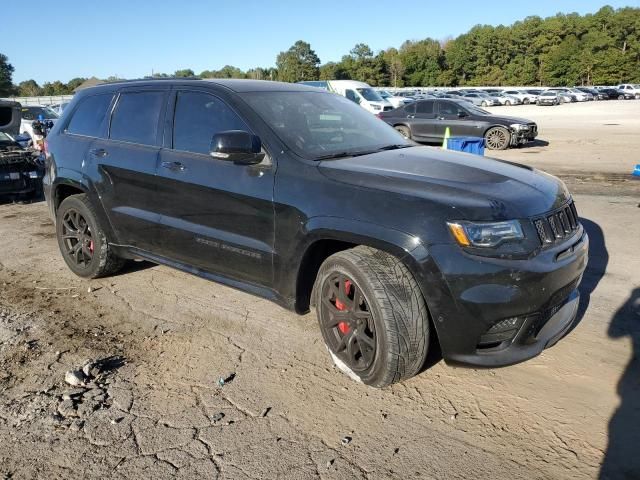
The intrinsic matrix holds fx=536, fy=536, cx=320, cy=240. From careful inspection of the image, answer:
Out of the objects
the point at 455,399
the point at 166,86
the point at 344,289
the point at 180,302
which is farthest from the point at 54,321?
the point at 455,399

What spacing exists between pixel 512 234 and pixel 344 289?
1.02 m

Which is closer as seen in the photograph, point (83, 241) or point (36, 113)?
point (83, 241)

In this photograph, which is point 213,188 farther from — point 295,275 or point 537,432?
point 537,432

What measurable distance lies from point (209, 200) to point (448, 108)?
14.1 m

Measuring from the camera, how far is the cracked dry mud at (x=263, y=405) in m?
2.60

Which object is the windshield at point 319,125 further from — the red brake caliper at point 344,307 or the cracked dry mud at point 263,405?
the cracked dry mud at point 263,405

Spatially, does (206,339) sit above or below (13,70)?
below

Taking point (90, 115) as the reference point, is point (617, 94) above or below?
above

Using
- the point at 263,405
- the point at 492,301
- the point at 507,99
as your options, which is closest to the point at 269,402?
the point at 263,405

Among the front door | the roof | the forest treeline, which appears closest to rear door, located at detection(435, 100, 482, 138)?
the roof

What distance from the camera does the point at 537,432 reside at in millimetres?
2807

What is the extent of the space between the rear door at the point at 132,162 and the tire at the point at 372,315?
177 cm

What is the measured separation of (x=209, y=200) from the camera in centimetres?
383

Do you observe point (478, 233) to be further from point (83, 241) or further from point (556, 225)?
point (83, 241)
